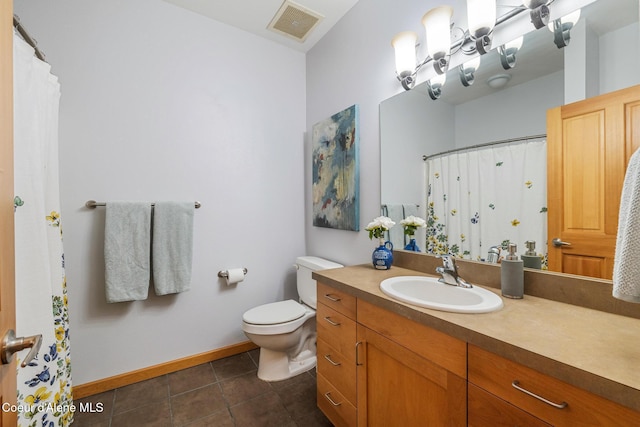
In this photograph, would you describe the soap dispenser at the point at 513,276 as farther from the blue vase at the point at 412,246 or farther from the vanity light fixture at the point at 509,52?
the vanity light fixture at the point at 509,52

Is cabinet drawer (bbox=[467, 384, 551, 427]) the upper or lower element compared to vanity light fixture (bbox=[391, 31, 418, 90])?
lower

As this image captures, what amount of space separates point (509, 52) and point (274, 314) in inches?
74.6

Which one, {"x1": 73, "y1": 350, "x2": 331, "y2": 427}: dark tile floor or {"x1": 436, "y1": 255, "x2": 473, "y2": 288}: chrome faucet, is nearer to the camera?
{"x1": 436, "y1": 255, "x2": 473, "y2": 288}: chrome faucet

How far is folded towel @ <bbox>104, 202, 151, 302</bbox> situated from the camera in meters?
1.67

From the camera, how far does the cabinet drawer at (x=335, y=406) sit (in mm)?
1215

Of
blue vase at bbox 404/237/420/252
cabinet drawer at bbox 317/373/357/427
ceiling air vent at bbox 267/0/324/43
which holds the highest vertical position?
ceiling air vent at bbox 267/0/324/43

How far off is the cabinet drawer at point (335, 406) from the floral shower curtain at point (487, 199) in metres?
0.86

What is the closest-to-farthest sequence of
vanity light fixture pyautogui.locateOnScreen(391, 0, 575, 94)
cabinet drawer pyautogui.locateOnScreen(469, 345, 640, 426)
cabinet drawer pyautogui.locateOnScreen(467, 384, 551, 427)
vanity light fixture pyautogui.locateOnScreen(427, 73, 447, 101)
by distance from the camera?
cabinet drawer pyautogui.locateOnScreen(469, 345, 640, 426)
cabinet drawer pyautogui.locateOnScreen(467, 384, 551, 427)
vanity light fixture pyautogui.locateOnScreen(391, 0, 575, 94)
vanity light fixture pyautogui.locateOnScreen(427, 73, 447, 101)

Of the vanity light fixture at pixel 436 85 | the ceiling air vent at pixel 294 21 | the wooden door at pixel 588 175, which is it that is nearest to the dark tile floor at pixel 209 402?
the wooden door at pixel 588 175

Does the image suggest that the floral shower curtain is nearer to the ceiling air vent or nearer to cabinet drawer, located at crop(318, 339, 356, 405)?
cabinet drawer, located at crop(318, 339, 356, 405)

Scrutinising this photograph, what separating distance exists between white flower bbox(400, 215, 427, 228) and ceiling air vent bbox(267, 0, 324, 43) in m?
1.66

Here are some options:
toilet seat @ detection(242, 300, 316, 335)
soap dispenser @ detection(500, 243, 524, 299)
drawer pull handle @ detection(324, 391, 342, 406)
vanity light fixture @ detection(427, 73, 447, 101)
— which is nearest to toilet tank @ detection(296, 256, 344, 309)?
toilet seat @ detection(242, 300, 316, 335)

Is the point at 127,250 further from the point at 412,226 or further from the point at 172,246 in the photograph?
the point at 412,226

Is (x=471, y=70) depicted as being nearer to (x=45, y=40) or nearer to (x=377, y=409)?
(x=377, y=409)
